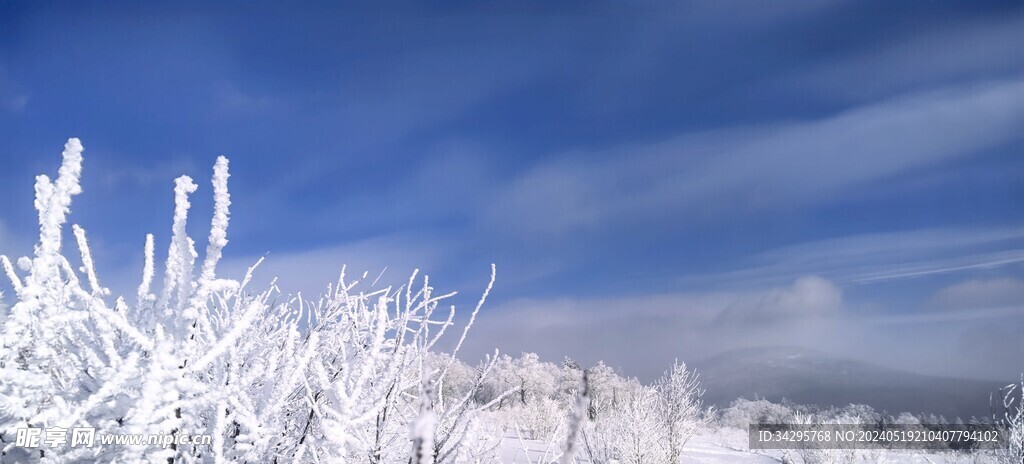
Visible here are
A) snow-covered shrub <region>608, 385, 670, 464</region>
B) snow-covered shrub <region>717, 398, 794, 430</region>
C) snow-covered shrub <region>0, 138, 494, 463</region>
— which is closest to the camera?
snow-covered shrub <region>0, 138, 494, 463</region>

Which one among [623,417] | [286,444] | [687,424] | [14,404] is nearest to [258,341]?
[286,444]

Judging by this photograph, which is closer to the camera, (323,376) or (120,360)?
Answer: (120,360)

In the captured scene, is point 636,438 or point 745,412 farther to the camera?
point 745,412

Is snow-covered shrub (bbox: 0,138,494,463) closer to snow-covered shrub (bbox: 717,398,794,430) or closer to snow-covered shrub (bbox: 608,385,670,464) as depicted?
snow-covered shrub (bbox: 608,385,670,464)

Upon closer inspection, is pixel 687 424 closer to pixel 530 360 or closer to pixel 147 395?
pixel 147 395

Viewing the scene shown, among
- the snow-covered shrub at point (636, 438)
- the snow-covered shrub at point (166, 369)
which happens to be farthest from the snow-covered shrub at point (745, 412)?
the snow-covered shrub at point (166, 369)

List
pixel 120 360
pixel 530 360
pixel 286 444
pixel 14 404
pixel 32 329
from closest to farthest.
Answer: pixel 120 360 < pixel 14 404 < pixel 32 329 < pixel 286 444 < pixel 530 360

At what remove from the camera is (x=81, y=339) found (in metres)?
2.71

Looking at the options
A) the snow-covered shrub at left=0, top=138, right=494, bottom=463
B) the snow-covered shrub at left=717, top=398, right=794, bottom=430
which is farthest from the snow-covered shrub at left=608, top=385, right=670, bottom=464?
the snow-covered shrub at left=717, top=398, right=794, bottom=430

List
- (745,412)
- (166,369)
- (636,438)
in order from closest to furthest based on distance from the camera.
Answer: (166,369), (636,438), (745,412)

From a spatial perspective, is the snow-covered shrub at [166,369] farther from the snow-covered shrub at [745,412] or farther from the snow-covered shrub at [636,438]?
the snow-covered shrub at [745,412]

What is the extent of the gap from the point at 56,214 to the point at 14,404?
0.96m

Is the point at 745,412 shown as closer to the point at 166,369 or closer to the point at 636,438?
the point at 636,438

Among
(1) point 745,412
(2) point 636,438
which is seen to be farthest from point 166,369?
(1) point 745,412
